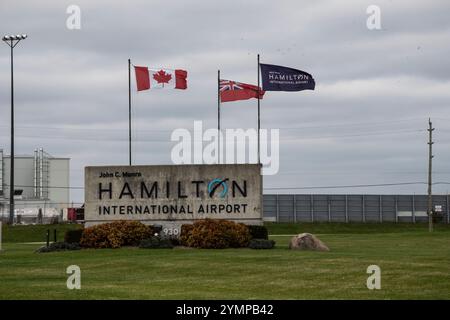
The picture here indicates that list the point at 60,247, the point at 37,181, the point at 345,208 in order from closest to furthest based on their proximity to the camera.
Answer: the point at 60,247, the point at 345,208, the point at 37,181

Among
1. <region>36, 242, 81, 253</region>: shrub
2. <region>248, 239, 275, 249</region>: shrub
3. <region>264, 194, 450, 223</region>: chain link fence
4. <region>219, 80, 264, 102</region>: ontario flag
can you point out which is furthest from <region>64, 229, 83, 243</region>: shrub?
<region>264, 194, 450, 223</region>: chain link fence

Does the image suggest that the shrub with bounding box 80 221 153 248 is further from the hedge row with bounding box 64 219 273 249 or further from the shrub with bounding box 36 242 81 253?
the shrub with bounding box 36 242 81 253

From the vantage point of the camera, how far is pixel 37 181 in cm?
9781

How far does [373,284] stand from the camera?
2159cm

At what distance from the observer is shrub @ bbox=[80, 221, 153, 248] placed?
36281 millimetres

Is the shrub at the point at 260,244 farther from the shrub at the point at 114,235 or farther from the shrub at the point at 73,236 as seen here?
the shrub at the point at 73,236

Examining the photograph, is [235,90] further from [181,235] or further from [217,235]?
[217,235]

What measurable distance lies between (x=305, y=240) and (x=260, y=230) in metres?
3.66

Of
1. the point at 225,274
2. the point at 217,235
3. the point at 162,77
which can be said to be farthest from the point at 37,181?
the point at 225,274

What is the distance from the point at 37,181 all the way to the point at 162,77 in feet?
178

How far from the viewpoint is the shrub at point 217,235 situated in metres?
35.1

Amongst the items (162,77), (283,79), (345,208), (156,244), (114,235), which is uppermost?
(162,77)

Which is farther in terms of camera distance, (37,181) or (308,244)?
(37,181)

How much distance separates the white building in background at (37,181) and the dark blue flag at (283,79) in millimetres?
49738
